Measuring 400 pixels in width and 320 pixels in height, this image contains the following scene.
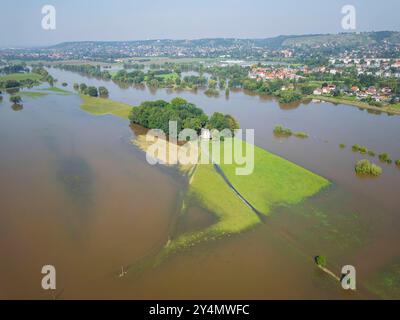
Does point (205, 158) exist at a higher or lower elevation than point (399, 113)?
lower

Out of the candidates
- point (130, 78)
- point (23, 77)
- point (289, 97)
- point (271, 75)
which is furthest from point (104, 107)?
point (271, 75)

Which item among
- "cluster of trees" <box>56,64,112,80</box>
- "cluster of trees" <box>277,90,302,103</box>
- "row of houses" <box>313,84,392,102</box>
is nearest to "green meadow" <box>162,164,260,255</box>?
"cluster of trees" <box>277,90,302,103</box>

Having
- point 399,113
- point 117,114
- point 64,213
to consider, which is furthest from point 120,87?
→ point 64,213

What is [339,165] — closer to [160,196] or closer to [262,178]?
[262,178]

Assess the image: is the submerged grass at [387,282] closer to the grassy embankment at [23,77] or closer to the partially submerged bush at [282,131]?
the partially submerged bush at [282,131]

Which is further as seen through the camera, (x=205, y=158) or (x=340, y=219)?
(x=205, y=158)

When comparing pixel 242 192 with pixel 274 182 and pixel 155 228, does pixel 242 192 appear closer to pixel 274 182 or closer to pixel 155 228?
pixel 274 182
